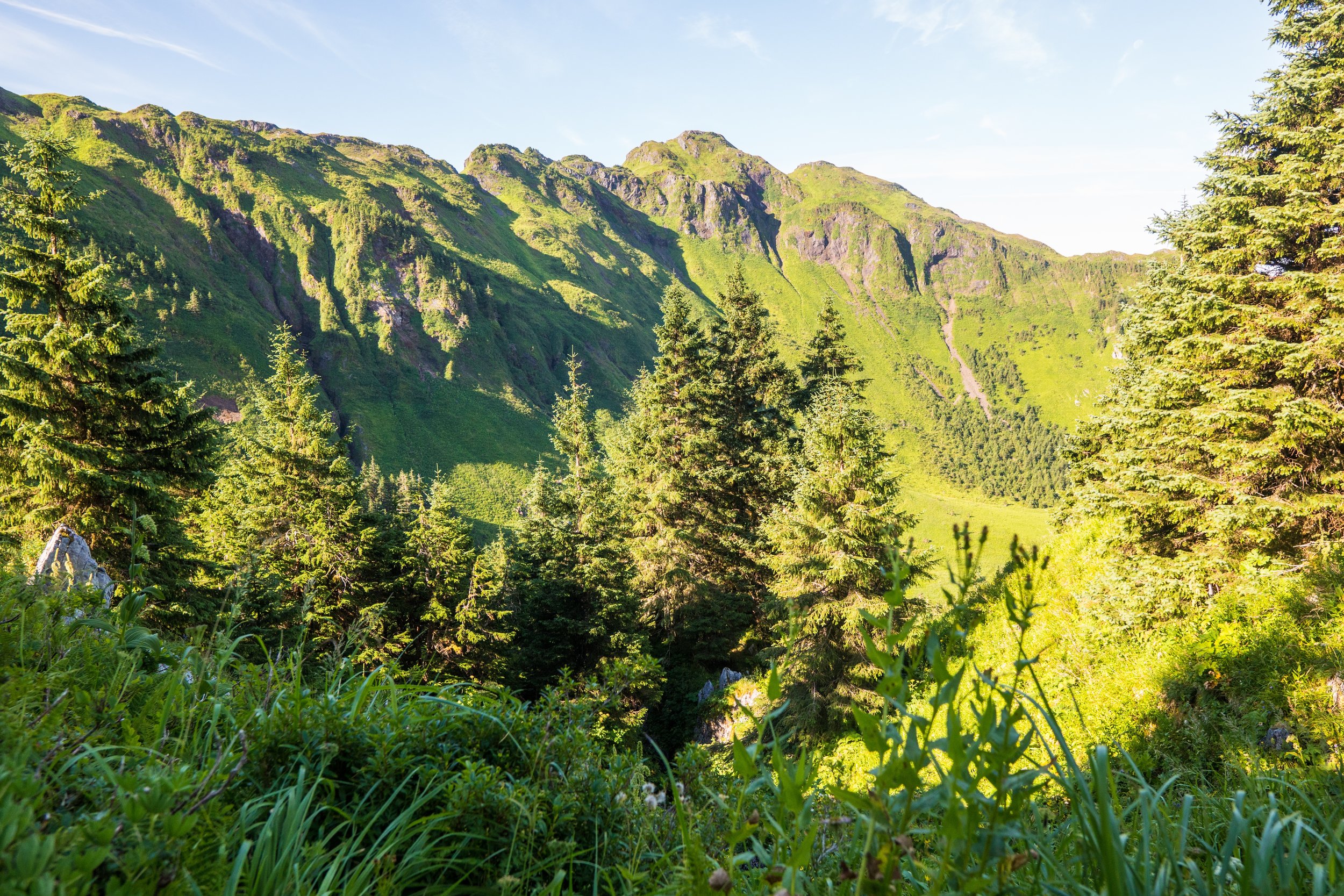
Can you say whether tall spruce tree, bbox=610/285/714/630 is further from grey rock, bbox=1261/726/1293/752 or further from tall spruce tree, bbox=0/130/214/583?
grey rock, bbox=1261/726/1293/752

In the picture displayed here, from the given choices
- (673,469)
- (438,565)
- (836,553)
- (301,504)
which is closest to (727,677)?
(836,553)

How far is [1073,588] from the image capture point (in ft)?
34.6

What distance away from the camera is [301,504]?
57.5 ft

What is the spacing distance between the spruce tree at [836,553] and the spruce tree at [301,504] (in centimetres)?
1222

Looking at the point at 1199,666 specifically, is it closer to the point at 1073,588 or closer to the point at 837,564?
the point at 1073,588

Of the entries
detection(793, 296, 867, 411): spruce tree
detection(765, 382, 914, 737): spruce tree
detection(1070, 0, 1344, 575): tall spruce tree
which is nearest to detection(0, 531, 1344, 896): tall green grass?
detection(1070, 0, 1344, 575): tall spruce tree

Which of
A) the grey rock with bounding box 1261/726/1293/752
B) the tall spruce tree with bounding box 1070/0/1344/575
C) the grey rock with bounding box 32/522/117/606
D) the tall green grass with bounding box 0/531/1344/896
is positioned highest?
the tall spruce tree with bounding box 1070/0/1344/575

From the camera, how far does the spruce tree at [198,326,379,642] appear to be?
16.2 meters

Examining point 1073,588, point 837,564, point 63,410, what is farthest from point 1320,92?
point 63,410

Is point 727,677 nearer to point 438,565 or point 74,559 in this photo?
point 438,565

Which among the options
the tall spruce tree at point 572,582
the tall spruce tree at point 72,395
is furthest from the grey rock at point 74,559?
the tall spruce tree at point 572,582

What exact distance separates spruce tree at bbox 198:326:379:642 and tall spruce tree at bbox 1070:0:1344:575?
18.7m

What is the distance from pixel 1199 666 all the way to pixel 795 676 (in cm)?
873

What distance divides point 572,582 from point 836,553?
893 centimetres
